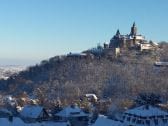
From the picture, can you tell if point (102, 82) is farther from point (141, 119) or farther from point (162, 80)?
point (141, 119)

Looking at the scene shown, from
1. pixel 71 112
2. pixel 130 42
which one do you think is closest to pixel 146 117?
pixel 71 112

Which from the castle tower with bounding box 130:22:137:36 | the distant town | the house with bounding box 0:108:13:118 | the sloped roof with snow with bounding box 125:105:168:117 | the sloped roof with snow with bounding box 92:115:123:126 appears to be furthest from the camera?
the castle tower with bounding box 130:22:137:36

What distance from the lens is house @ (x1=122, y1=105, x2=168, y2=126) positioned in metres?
40.9

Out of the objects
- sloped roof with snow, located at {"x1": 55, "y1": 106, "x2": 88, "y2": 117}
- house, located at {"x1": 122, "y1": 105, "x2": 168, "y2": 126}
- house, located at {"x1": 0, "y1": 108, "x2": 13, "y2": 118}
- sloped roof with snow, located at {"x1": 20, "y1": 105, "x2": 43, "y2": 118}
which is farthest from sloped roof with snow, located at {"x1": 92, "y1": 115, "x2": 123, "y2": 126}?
house, located at {"x1": 0, "y1": 108, "x2": 13, "y2": 118}

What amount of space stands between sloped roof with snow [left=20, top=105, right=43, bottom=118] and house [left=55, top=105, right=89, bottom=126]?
68.7 inches

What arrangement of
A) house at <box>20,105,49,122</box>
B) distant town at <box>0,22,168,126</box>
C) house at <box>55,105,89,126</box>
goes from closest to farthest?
1. distant town at <box>0,22,168,126</box>
2. house at <box>55,105,89,126</box>
3. house at <box>20,105,49,122</box>

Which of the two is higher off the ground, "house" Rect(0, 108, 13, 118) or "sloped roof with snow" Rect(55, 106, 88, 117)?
"sloped roof with snow" Rect(55, 106, 88, 117)

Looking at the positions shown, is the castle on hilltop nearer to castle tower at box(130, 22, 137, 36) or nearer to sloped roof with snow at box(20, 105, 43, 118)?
castle tower at box(130, 22, 137, 36)

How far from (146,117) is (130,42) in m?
50.3

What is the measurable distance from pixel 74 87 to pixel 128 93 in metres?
7.98

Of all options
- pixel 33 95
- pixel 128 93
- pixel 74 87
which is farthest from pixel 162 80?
pixel 33 95

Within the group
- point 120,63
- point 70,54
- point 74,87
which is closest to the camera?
point 74,87

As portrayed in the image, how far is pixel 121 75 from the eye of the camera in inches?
2766

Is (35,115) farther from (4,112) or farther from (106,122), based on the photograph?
(106,122)
